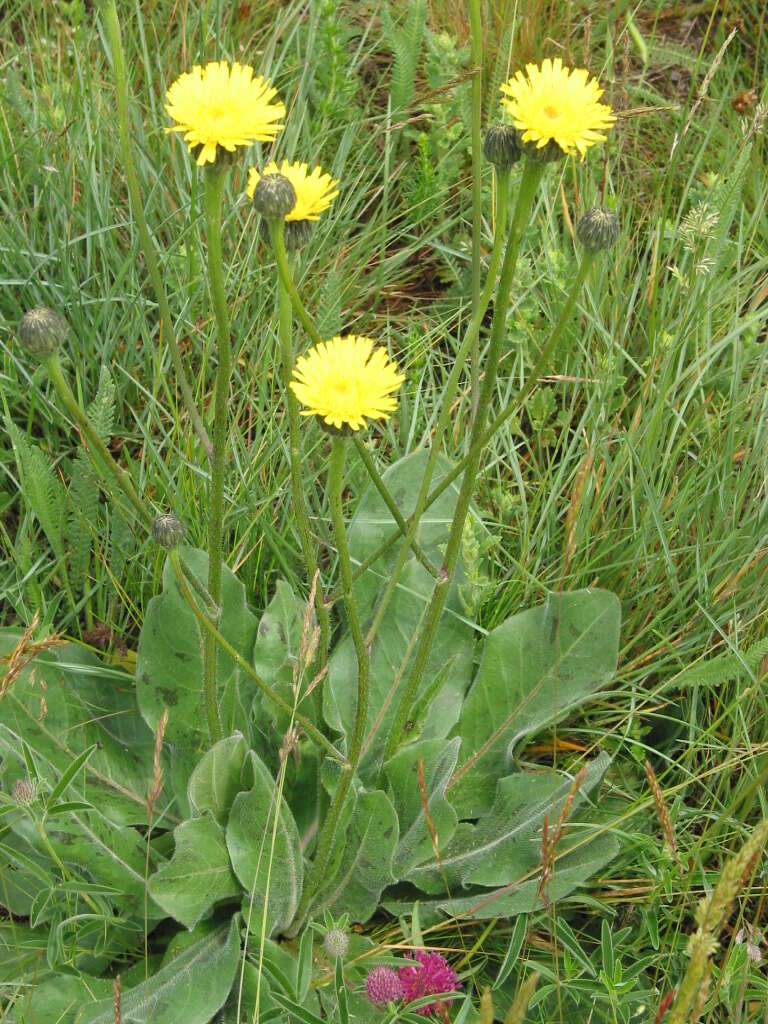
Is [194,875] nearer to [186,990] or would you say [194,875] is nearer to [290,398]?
[186,990]

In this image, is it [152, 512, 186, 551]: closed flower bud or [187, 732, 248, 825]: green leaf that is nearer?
[152, 512, 186, 551]: closed flower bud

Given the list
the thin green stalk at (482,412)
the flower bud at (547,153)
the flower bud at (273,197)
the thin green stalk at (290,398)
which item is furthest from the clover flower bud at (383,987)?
the flower bud at (547,153)

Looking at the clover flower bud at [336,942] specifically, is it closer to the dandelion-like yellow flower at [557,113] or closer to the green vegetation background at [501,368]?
the green vegetation background at [501,368]

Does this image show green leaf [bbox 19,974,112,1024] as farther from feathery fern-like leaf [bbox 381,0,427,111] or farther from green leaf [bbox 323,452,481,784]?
feathery fern-like leaf [bbox 381,0,427,111]

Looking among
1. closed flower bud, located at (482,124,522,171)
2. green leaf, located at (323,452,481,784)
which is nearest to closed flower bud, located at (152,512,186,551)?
closed flower bud, located at (482,124,522,171)

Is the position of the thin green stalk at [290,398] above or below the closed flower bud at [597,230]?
below

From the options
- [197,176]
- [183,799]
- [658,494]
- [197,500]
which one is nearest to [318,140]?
[197,176]
